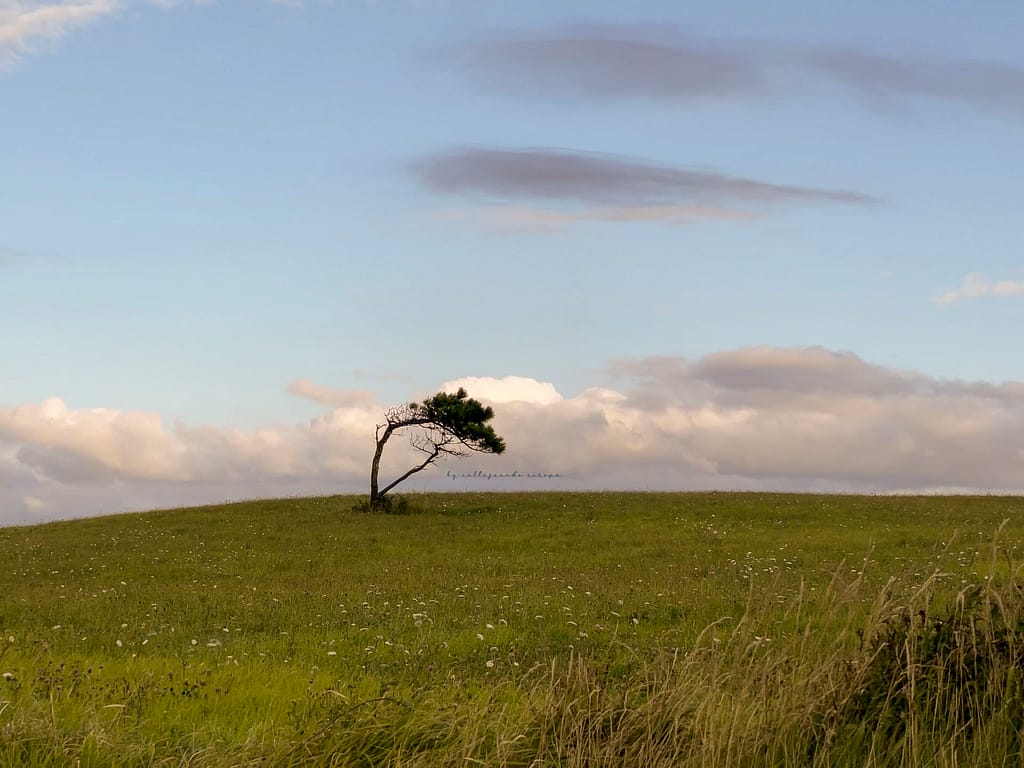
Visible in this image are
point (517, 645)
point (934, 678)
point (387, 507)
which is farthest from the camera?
point (387, 507)

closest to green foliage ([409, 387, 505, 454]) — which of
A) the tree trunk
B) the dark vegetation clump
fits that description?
the tree trunk

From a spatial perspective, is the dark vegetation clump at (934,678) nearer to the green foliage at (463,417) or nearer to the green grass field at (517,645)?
the green grass field at (517,645)

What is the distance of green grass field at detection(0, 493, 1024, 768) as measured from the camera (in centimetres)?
821

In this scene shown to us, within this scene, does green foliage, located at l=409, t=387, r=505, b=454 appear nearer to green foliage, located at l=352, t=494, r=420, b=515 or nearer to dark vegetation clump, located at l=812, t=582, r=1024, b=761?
green foliage, located at l=352, t=494, r=420, b=515

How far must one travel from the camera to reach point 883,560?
29094mm

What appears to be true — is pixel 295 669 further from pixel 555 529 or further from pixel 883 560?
pixel 555 529

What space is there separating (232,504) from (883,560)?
33.1 metres

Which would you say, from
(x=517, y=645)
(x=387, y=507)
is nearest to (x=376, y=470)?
(x=387, y=507)

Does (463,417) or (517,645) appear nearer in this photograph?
(517,645)

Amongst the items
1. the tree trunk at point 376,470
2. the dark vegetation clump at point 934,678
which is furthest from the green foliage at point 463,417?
the dark vegetation clump at point 934,678

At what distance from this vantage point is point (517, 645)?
16.3 meters

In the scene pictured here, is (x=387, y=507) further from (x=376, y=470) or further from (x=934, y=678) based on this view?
(x=934, y=678)

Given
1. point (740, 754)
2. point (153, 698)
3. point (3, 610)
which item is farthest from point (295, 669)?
point (3, 610)

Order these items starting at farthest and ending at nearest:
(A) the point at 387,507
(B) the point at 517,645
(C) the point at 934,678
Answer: (A) the point at 387,507 < (B) the point at 517,645 < (C) the point at 934,678
